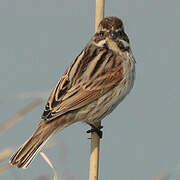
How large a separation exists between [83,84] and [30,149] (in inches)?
28.1

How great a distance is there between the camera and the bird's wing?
318 centimetres

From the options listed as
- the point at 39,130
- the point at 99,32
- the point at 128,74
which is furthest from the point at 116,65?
the point at 39,130

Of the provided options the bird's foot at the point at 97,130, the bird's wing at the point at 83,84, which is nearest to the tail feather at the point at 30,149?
the bird's wing at the point at 83,84

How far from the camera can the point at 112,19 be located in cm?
319

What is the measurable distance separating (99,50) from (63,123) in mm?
728

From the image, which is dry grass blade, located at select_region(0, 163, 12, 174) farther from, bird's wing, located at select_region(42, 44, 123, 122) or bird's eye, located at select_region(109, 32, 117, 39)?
bird's eye, located at select_region(109, 32, 117, 39)

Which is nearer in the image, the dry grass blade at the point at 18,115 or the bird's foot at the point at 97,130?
the dry grass blade at the point at 18,115

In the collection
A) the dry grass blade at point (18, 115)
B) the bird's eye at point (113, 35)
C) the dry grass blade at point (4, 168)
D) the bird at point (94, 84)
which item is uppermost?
the bird's eye at point (113, 35)

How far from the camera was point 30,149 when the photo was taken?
118 inches

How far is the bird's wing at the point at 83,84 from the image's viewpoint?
10.4 feet

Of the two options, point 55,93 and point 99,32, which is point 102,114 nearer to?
point 55,93

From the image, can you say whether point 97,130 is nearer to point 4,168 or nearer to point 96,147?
point 96,147

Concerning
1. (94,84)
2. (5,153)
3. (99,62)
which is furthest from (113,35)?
(5,153)

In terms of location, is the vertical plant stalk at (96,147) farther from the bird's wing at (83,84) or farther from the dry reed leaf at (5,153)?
the dry reed leaf at (5,153)
